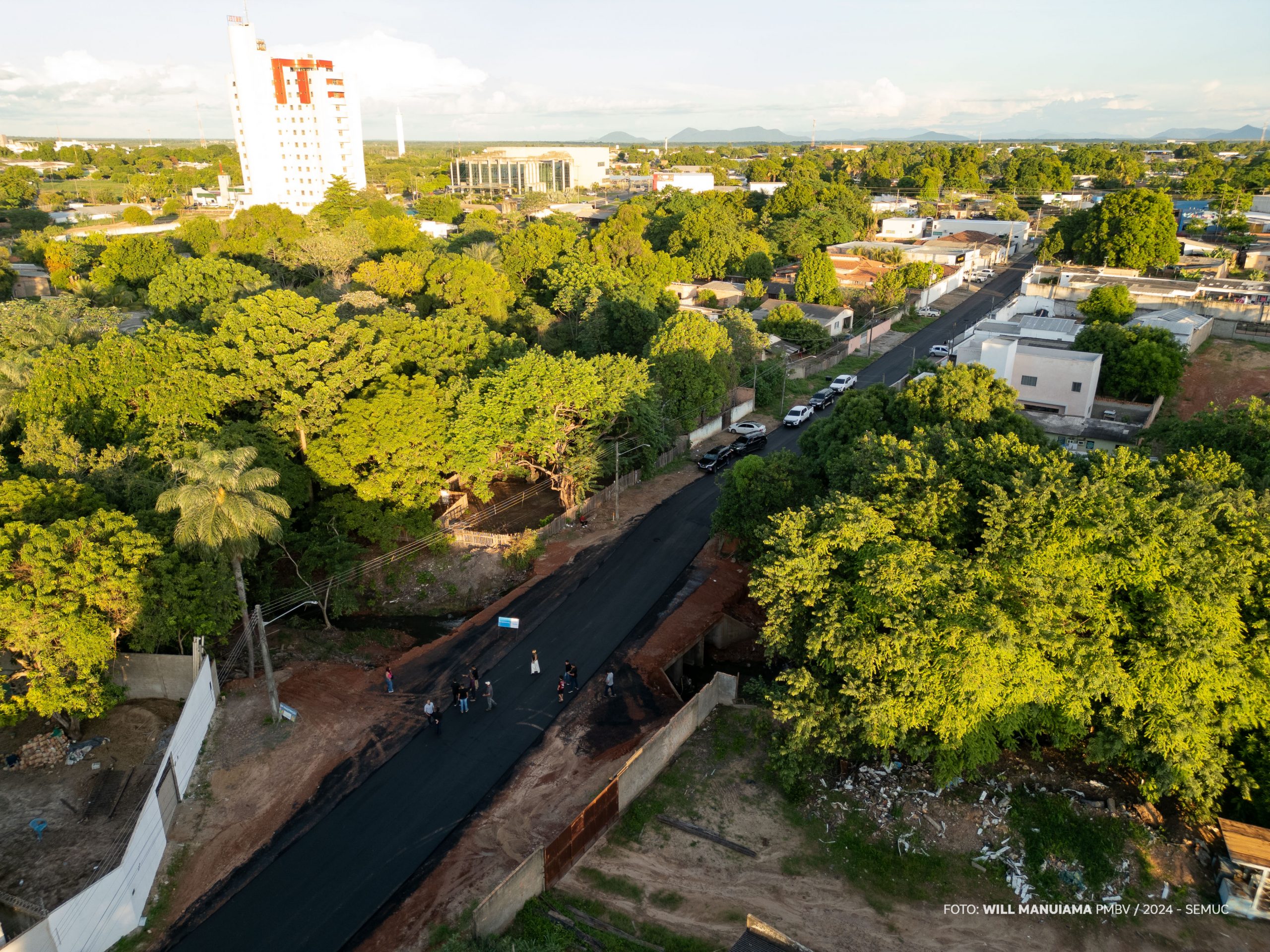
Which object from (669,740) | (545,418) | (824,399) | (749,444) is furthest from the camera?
(824,399)

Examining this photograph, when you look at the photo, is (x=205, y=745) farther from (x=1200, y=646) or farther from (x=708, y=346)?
(x=708, y=346)

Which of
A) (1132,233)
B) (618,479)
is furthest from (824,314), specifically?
(618,479)

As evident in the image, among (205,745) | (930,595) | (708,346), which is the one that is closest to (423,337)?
(708,346)

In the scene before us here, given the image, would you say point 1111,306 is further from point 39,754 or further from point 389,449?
point 39,754

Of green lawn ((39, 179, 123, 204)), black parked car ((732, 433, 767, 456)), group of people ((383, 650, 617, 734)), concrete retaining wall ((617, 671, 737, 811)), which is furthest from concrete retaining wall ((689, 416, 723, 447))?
green lawn ((39, 179, 123, 204))

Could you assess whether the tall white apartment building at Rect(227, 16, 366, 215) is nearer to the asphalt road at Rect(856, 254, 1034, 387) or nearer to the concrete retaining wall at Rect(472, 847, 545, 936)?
the asphalt road at Rect(856, 254, 1034, 387)
